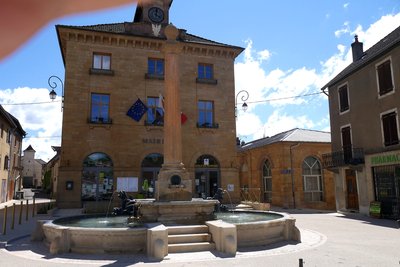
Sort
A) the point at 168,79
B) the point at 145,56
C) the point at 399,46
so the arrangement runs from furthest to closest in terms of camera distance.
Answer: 1. the point at 145,56
2. the point at 399,46
3. the point at 168,79

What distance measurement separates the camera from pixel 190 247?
9766mm

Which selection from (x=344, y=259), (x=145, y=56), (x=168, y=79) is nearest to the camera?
(x=344, y=259)

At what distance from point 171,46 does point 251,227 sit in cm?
791

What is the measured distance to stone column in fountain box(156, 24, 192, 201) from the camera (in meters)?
13.0

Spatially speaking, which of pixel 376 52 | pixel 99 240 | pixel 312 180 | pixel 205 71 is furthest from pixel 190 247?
pixel 312 180

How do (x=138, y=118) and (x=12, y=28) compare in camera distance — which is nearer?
(x=12, y=28)

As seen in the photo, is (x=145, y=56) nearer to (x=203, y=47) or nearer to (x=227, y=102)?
(x=203, y=47)

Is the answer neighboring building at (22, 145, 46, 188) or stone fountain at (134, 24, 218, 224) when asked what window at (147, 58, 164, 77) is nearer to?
stone fountain at (134, 24, 218, 224)

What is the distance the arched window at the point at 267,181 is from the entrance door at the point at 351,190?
8.51m

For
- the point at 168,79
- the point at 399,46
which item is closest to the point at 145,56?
the point at 168,79

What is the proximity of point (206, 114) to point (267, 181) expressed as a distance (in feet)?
31.9

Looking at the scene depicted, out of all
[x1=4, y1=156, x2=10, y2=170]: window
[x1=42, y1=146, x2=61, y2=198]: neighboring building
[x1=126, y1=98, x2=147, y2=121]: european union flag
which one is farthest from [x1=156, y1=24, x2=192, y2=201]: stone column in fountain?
[x1=4, y1=156, x2=10, y2=170]: window

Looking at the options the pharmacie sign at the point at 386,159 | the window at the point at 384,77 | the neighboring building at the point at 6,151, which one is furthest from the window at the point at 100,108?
the window at the point at 384,77

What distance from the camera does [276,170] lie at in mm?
29328
